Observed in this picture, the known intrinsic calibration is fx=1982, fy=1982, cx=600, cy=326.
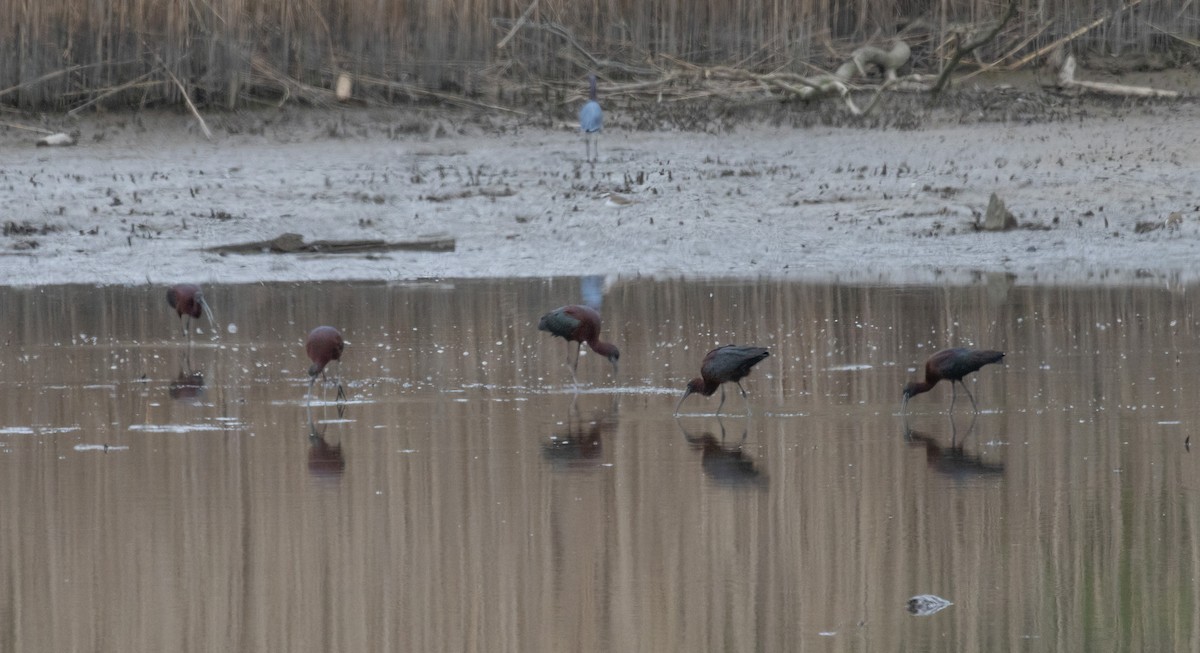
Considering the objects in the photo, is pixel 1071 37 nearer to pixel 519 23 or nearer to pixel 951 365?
pixel 519 23

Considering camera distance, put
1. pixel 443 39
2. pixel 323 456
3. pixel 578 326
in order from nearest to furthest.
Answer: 1. pixel 323 456
2. pixel 578 326
3. pixel 443 39

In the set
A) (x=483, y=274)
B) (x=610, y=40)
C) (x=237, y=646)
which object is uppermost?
(x=610, y=40)

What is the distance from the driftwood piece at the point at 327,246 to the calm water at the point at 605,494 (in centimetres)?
391

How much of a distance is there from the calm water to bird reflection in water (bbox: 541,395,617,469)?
0.08 feet

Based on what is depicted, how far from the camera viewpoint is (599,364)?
1005 centimetres

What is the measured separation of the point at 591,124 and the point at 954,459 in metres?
10.6

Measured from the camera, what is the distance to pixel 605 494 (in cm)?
649

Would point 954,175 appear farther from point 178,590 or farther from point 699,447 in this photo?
point 178,590

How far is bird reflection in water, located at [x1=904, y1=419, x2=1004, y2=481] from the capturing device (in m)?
6.72

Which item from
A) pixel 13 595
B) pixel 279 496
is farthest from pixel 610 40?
pixel 13 595

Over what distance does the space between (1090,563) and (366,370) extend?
490 cm

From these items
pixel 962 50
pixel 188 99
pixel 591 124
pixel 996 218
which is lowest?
pixel 996 218

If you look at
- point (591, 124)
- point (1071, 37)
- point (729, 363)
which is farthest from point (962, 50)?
point (729, 363)

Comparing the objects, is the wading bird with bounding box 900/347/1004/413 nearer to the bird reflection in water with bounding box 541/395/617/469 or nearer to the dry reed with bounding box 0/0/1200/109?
the bird reflection in water with bounding box 541/395/617/469
